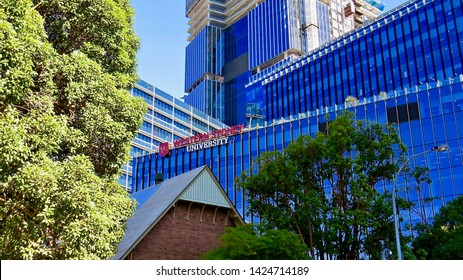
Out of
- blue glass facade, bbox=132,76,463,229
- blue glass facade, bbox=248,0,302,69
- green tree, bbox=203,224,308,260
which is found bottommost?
green tree, bbox=203,224,308,260

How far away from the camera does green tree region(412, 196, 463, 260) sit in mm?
29516

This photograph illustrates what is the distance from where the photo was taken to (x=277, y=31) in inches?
5000

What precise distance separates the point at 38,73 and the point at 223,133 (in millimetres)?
60403

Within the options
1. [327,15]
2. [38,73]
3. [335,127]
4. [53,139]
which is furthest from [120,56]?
[327,15]

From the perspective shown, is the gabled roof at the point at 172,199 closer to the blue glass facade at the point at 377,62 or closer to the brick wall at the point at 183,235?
the brick wall at the point at 183,235

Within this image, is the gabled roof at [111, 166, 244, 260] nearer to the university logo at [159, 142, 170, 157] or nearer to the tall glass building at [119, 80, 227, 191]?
the university logo at [159, 142, 170, 157]

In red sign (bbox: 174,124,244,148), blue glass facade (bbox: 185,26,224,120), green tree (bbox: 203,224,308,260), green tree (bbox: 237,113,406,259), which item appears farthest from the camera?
blue glass facade (bbox: 185,26,224,120)

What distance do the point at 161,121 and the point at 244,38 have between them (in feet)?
183

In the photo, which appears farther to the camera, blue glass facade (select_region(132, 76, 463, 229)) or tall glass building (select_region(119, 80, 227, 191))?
tall glass building (select_region(119, 80, 227, 191))

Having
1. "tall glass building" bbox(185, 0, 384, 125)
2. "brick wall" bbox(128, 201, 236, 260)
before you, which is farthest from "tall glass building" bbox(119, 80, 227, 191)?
"brick wall" bbox(128, 201, 236, 260)

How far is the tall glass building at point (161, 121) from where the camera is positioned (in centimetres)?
10306

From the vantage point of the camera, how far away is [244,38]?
505ft

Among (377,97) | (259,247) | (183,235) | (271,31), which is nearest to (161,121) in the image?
(271,31)

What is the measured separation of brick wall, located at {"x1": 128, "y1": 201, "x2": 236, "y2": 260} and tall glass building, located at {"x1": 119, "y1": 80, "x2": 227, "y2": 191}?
2650 inches
